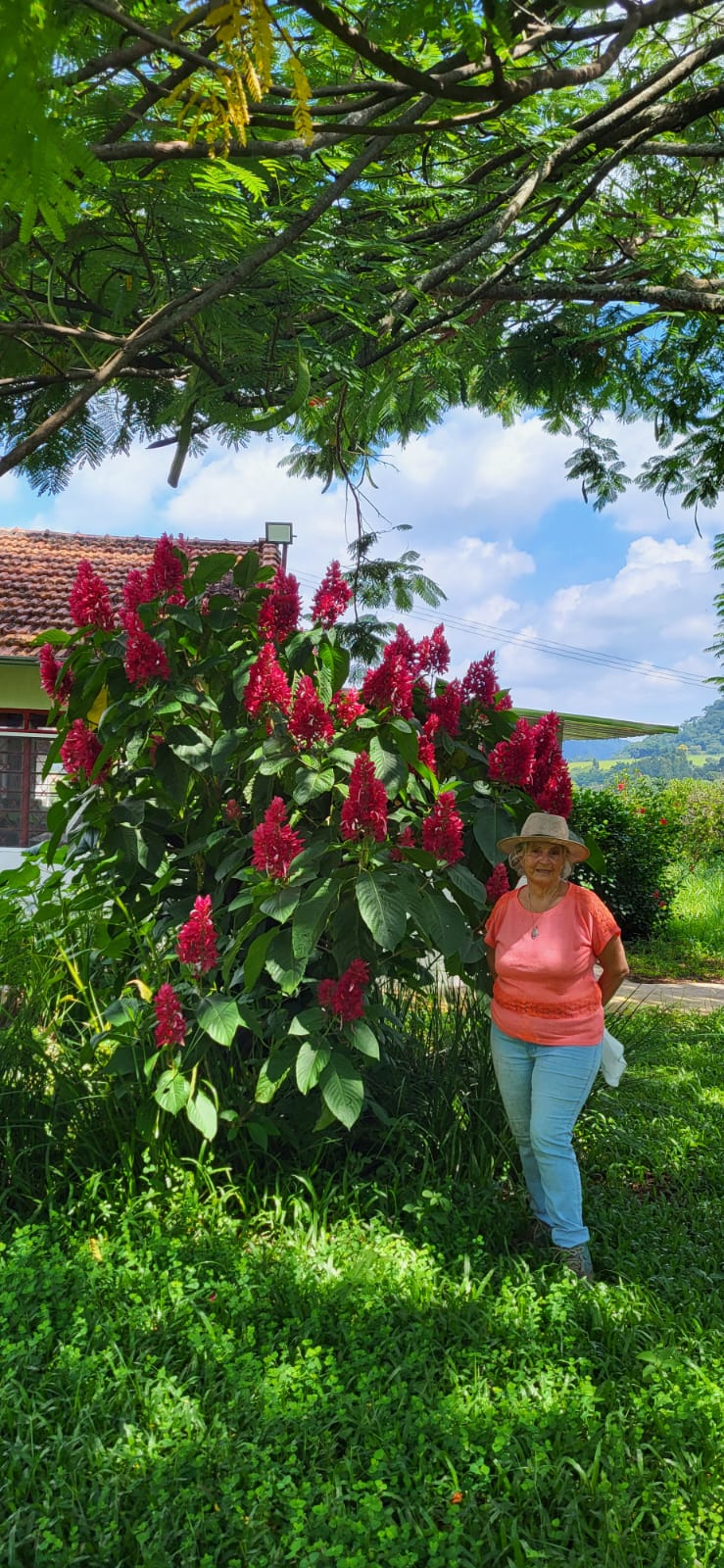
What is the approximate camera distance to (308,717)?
3484 millimetres

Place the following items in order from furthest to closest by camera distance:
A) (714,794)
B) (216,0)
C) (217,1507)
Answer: (714,794) < (217,1507) < (216,0)

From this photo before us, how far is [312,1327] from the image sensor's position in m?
2.97

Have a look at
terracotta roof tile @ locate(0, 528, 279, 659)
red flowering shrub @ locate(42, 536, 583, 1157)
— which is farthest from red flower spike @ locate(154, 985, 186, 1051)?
terracotta roof tile @ locate(0, 528, 279, 659)

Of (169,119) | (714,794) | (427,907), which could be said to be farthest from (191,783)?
(714,794)

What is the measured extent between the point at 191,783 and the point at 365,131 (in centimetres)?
230

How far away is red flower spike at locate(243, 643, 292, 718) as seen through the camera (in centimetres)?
355

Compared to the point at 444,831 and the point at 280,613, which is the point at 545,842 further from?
the point at 280,613

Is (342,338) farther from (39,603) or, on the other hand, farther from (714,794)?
(714,794)

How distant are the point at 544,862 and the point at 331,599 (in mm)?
1203

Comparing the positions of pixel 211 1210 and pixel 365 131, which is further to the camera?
pixel 211 1210

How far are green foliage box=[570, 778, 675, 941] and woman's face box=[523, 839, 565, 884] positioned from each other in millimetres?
7275

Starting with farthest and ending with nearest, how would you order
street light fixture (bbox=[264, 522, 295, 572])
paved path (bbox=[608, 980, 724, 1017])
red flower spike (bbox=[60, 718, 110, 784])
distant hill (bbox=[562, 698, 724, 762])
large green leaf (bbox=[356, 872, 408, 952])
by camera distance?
1. distant hill (bbox=[562, 698, 724, 762])
2. street light fixture (bbox=[264, 522, 295, 572])
3. paved path (bbox=[608, 980, 724, 1017])
4. red flower spike (bbox=[60, 718, 110, 784])
5. large green leaf (bbox=[356, 872, 408, 952])

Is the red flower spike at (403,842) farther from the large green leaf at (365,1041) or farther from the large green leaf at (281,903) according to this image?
the large green leaf at (365,1041)

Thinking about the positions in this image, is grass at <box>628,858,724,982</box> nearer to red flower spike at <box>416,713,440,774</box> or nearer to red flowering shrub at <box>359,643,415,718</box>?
red flower spike at <box>416,713,440,774</box>
